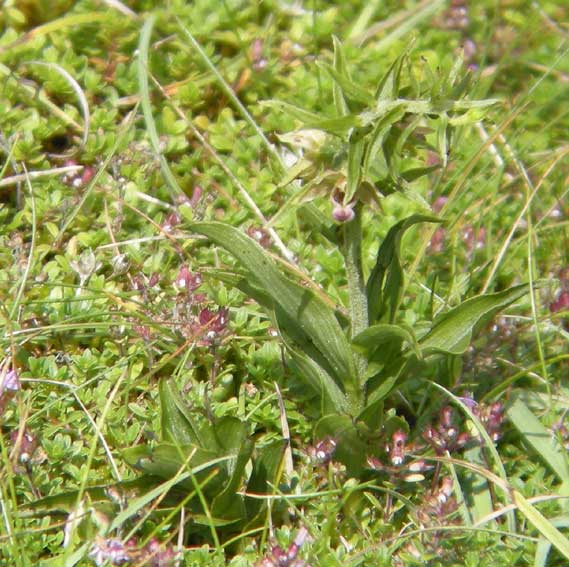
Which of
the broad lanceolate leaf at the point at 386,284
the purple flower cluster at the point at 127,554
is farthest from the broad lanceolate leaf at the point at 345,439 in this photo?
the purple flower cluster at the point at 127,554

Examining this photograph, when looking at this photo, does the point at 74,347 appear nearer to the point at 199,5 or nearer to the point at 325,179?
the point at 325,179

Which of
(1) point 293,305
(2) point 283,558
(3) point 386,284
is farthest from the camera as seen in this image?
(3) point 386,284

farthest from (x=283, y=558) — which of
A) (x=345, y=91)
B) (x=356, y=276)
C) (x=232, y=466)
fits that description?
(x=345, y=91)

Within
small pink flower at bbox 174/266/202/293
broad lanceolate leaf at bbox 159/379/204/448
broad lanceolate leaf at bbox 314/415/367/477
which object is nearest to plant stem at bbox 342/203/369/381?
broad lanceolate leaf at bbox 314/415/367/477

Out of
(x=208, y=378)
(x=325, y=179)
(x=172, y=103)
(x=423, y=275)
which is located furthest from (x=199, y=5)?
(x=325, y=179)

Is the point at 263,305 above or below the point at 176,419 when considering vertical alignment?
above

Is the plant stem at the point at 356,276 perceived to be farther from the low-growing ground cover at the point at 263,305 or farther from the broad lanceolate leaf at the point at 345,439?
the broad lanceolate leaf at the point at 345,439

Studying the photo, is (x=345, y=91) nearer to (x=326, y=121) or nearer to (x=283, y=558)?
(x=326, y=121)
